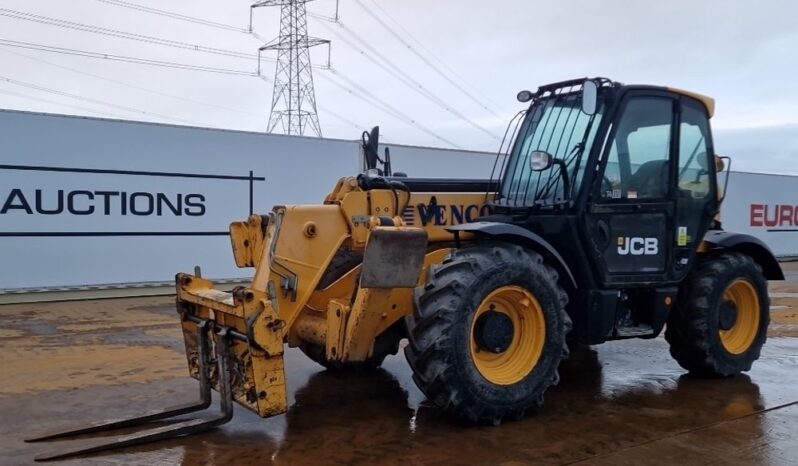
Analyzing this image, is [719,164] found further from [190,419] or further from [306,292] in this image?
[190,419]

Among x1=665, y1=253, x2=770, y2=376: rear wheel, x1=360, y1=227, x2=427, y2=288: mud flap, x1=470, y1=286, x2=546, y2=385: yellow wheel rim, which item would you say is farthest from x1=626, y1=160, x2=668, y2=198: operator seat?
x1=360, y1=227, x2=427, y2=288: mud flap

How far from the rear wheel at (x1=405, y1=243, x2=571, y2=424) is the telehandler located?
1 cm

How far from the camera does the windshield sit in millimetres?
5699

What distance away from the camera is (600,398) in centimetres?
584

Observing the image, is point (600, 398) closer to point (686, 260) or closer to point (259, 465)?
point (686, 260)

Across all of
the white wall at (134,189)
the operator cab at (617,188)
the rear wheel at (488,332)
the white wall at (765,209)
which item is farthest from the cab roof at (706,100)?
the white wall at (765,209)

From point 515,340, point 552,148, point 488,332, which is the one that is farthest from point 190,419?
point 552,148

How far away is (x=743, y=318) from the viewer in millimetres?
6754

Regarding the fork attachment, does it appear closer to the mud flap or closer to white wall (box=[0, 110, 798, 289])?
the mud flap

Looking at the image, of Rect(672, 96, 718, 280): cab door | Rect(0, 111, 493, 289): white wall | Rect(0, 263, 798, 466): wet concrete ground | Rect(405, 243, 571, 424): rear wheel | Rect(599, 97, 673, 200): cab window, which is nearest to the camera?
Rect(0, 263, 798, 466): wet concrete ground

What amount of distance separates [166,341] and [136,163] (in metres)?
4.78

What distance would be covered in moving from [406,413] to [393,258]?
1255 mm

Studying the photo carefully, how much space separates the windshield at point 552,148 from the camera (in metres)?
5.70

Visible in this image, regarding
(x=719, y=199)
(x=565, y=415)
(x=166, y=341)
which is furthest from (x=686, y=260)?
(x=166, y=341)
